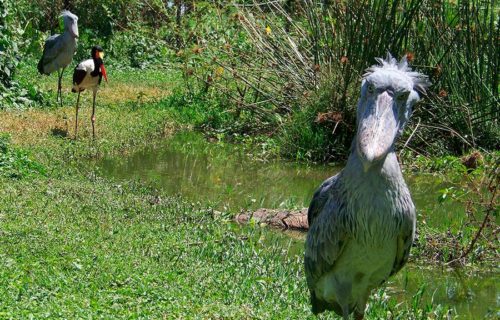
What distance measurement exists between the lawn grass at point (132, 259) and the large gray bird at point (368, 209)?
0.79 meters

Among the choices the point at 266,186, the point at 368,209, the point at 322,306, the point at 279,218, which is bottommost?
the point at 266,186

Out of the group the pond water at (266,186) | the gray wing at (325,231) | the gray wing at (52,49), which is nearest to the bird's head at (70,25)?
the gray wing at (52,49)

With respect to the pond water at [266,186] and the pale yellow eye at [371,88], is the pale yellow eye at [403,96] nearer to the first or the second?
the pale yellow eye at [371,88]

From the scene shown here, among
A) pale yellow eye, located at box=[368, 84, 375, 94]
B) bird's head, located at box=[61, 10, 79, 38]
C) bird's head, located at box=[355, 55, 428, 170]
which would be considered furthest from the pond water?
bird's head, located at box=[61, 10, 79, 38]

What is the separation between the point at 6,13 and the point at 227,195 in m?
5.81

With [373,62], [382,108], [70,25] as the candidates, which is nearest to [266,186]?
[373,62]

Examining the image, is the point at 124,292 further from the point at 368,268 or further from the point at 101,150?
the point at 101,150

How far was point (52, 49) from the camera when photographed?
16.3 metres

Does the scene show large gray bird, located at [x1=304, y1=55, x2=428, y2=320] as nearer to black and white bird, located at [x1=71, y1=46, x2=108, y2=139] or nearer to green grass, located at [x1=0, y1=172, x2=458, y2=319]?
green grass, located at [x1=0, y1=172, x2=458, y2=319]

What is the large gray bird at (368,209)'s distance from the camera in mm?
4426

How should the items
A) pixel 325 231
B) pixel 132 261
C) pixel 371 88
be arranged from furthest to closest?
pixel 132 261, pixel 325 231, pixel 371 88

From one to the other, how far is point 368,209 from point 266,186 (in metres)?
6.43

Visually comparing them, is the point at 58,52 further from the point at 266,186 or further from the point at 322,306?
the point at 322,306

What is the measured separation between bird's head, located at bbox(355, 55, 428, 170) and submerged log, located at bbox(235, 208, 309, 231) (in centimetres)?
412
